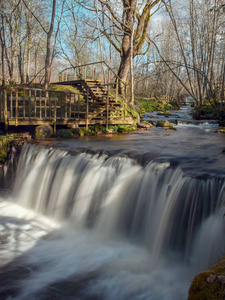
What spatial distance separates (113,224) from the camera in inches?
253

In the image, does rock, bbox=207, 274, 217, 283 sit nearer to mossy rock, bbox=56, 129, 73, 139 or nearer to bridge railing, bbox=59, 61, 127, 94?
mossy rock, bbox=56, 129, 73, 139

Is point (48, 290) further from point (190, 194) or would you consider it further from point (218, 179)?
point (218, 179)

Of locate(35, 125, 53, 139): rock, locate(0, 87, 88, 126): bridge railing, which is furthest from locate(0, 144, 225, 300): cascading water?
locate(0, 87, 88, 126): bridge railing

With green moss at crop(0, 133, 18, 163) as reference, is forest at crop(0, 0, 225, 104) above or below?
above

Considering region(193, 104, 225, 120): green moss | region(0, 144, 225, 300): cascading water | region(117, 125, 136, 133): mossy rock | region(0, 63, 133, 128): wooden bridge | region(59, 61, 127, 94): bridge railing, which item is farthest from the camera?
region(193, 104, 225, 120): green moss

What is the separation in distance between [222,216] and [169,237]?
107cm

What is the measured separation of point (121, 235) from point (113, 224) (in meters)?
0.34

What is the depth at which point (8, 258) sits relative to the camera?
18.2ft

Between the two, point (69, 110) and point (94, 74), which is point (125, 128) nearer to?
point (69, 110)

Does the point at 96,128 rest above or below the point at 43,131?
above

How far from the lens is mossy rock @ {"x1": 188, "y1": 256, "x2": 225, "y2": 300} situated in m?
2.62

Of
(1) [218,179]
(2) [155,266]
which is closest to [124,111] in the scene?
(1) [218,179]

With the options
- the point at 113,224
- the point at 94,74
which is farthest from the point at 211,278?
the point at 94,74

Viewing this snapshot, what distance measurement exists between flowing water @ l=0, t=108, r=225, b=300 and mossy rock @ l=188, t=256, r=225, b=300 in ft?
5.24
